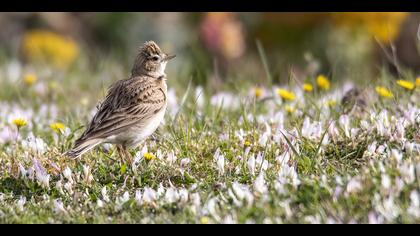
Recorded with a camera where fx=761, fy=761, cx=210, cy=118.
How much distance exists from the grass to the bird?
18 cm

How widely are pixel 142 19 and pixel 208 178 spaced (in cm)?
1184

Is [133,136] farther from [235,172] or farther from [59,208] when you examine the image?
[59,208]

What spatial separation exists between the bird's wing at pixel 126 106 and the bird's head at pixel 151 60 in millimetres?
222

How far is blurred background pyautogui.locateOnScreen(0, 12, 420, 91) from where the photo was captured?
14.2 meters

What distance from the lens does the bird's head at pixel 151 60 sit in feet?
26.5

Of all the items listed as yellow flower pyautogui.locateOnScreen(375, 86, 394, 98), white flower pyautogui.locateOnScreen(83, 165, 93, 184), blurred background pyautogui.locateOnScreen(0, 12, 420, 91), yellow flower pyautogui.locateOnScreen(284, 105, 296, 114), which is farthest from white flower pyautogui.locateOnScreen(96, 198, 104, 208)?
blurred background pyautogui.locateOnScreen(0, 12, 420, 91)

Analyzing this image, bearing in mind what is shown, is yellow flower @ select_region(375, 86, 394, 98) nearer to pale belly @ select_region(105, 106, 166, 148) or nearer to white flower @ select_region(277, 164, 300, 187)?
white flower @ select_region(277, 164, 300, 187)

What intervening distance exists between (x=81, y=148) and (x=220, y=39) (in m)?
7.98

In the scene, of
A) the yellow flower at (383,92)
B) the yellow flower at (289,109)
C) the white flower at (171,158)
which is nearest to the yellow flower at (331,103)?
the yellow flower at (289,109)

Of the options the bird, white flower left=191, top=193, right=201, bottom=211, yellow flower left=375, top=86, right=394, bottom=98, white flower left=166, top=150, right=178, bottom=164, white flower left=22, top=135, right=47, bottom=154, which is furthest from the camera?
yellow flower left=375, top=86, right=394, bottom=98

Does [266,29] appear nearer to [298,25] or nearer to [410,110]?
[298,25]

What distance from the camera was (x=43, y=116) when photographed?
9.38 metres
